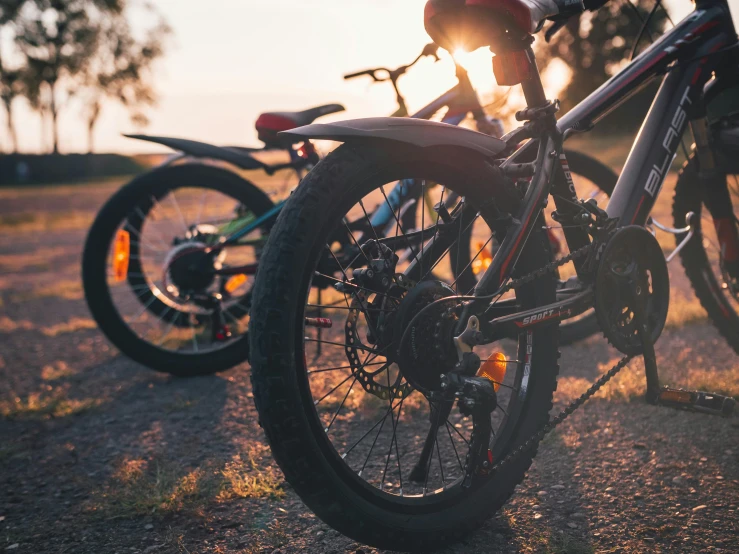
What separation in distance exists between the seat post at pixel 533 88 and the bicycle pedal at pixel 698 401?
3.82ft

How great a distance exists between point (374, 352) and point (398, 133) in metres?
0.64

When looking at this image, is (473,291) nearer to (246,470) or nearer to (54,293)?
(246,470)

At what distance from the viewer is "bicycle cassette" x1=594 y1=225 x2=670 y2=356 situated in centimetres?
237

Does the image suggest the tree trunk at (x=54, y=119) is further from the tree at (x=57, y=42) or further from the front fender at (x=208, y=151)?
the front fender at (x=208, y=151)

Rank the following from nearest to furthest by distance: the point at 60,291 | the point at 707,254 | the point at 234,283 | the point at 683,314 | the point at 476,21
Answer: the point at 476,21, the point at 707,254, the point at 234,283, the point at 683,314, the point at 60,291

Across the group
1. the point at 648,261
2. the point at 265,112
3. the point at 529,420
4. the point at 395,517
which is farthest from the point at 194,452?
the point at 648,261

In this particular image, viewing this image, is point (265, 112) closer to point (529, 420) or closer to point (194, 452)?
point (194, 452)

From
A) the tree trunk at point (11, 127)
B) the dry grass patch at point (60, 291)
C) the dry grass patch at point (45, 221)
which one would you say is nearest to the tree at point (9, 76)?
the tree trunk at point (11, 127)

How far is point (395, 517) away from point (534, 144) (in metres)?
1.33

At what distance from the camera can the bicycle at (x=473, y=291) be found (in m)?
1.75

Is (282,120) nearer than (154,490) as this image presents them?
No

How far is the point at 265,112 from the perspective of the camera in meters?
3.46

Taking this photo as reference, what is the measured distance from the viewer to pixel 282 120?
346cm

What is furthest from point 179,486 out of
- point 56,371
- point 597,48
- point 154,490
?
point 597,48
